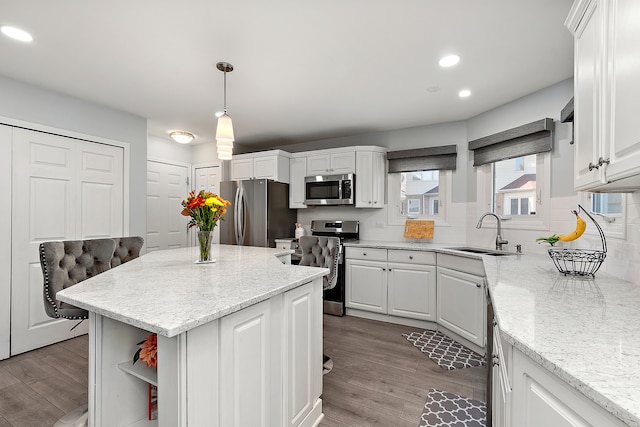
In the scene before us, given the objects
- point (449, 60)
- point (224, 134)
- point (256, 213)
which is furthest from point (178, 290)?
point (256, 213)

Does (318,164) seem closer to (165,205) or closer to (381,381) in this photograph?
(165,205)

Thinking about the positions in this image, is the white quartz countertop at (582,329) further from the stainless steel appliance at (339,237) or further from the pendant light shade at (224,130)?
the stainless steel appliance at (339,237)

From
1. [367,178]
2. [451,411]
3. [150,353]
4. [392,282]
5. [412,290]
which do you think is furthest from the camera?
[367,178]

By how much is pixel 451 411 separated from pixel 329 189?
2856 mm

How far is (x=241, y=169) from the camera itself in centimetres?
467

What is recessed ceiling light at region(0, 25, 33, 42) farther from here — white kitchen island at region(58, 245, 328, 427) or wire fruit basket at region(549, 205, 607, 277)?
wire fruit basket at region(549, 205, 607, 277)

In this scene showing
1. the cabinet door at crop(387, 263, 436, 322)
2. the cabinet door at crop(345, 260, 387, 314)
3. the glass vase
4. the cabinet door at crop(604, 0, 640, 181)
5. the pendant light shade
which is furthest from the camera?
the cabinet door at crop(345, 260, 387, 314)

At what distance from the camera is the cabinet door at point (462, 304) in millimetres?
2678

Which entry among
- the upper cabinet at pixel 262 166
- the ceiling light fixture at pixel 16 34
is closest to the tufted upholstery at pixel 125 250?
the ceiling light fixture at pixel 16 34

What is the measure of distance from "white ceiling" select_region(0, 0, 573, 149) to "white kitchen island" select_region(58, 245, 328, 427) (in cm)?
154

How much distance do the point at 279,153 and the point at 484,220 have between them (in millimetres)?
2775

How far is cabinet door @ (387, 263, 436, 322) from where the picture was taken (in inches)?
129

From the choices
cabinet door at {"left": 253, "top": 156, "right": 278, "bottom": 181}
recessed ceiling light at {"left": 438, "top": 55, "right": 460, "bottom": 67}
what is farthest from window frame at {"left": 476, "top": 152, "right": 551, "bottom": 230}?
cabinet door at {"left": 253, "top": 156, "right": 278, "bottom": 181}

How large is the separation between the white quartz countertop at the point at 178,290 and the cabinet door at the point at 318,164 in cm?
237
